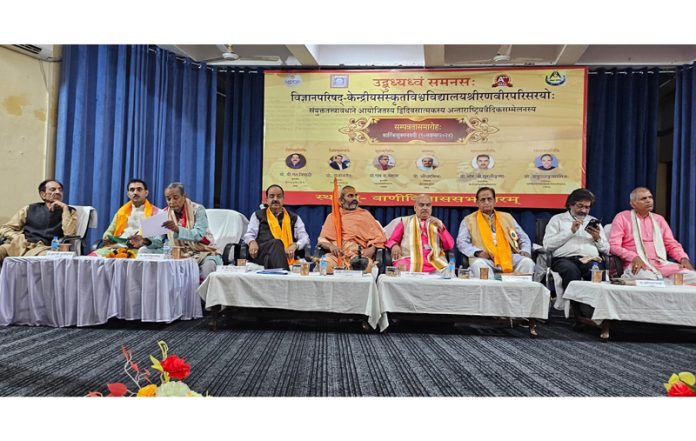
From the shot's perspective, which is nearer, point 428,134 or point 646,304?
point 646,304

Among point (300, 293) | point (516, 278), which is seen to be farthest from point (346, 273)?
point (516, 278)

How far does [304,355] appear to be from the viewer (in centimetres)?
249

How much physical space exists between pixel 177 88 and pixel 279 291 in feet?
10.6

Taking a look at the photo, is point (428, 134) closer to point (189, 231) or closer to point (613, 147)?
point (613, 147)

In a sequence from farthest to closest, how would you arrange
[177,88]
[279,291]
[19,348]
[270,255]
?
[177,88], [270,255], [279,291], [19,348]

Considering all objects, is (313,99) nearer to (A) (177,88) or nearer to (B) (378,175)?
(B) (378,175)

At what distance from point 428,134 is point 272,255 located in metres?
2.22

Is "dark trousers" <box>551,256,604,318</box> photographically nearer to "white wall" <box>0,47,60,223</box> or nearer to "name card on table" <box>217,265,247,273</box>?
"name card on table" <box>217,265,247,273</box>

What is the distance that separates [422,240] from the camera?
163 inches

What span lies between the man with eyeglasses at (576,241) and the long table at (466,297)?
898mm
